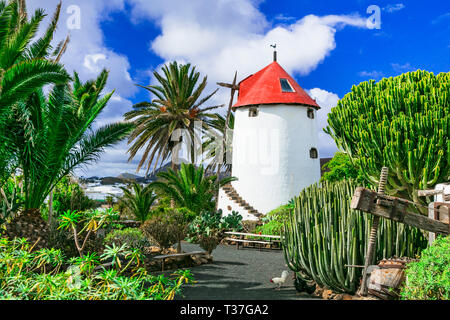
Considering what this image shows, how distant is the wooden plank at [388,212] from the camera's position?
6078mm

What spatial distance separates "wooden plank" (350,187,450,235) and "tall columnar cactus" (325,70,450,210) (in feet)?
17.6

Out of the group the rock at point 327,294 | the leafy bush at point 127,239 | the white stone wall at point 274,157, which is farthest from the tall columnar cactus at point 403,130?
the white stone wall at point 274,157

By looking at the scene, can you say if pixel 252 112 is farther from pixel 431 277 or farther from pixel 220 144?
pixel 431 277

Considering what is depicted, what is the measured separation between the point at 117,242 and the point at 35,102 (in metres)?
4.48

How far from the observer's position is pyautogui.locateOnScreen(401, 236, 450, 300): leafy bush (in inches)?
204

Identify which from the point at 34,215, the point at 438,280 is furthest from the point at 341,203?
the point at 34,215

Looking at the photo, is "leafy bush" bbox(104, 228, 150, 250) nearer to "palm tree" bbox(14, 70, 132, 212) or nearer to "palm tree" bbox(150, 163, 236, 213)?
"palm tree" bbox(14, 70, 132, 212)

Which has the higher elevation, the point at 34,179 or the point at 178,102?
the point at 178,102

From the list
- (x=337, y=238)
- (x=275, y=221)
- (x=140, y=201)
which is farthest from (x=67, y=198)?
(x=337, y=238)

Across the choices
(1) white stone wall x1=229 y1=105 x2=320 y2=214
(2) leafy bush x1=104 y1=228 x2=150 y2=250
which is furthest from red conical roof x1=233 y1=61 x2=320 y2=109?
(2) leafy bush x1=104 y1=228 x2=150 y2=250

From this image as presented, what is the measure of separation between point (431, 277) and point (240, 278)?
18.8ft
